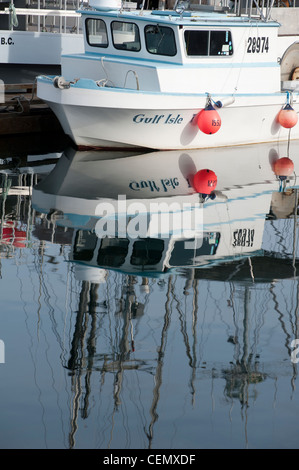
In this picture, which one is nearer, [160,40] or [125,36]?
[160,40]

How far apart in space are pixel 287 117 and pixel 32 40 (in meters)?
5.41

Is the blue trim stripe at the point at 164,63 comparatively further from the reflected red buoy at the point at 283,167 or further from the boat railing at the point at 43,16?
the boat railing at the point at 43,16

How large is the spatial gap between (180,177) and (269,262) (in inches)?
160

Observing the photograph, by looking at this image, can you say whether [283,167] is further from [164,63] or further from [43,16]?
[43,16]

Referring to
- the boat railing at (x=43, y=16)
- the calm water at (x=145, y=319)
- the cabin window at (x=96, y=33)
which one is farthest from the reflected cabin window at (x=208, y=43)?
the boat railing at (x=43, y=16)

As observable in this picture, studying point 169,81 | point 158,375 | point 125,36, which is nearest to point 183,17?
point 125,36

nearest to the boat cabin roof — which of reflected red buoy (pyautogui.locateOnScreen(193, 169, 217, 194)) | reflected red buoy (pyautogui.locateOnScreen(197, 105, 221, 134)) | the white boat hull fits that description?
the white boat hull

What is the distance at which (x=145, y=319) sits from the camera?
6.71 metres

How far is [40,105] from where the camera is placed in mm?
16312

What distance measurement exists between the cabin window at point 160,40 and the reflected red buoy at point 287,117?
2.55 meters

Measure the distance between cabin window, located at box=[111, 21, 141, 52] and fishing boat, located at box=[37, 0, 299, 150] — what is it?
2 cm

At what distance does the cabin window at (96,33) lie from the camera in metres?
14.3

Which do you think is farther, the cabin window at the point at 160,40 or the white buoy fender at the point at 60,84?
the cabin window at the point at 160,40

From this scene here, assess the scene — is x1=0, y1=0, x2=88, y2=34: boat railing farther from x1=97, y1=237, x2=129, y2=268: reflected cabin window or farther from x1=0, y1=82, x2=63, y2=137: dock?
x1=97, y1=237, x2=129, y2=268: reflected cabin window
